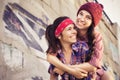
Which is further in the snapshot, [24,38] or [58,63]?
[24,38]

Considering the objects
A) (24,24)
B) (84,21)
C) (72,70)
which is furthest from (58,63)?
(24,24)

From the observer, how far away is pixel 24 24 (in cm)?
150

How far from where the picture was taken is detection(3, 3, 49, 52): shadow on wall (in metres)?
1.41

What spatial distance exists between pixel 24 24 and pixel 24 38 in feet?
0.22

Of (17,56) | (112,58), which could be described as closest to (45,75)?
(17,56)

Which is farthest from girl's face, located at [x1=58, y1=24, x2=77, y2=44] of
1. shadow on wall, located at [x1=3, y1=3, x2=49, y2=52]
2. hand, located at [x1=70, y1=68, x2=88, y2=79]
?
shadow on wall, located at [x1=3, y1=3, x2=49, y2=52]

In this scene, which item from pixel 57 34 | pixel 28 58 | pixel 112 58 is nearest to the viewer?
pixel 57 34

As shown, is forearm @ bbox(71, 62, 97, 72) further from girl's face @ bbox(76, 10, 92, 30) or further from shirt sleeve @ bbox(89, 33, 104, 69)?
girl's face @ bbox(76, 10, 92, 30)

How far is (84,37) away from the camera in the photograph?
1.31m

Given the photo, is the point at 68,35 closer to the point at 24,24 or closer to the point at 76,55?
the point at 76,55

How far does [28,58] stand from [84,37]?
28 centimetres

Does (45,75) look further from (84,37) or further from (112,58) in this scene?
(112,58)

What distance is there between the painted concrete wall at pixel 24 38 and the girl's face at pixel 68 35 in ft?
0.67

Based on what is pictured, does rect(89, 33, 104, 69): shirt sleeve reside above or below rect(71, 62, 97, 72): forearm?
above
